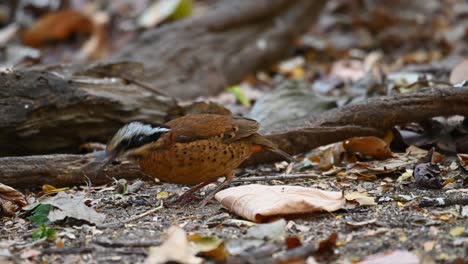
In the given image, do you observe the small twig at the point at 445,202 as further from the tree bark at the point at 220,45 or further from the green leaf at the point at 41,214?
the tree bark at the point at 220,45

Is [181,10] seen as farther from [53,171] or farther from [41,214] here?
[41,214]

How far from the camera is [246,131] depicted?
16.5ft

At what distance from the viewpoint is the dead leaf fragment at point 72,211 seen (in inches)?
168

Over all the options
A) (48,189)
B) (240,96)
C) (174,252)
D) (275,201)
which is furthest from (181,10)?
(174,252)

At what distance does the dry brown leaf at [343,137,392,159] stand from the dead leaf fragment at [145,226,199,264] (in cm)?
248

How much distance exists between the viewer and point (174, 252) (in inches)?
133

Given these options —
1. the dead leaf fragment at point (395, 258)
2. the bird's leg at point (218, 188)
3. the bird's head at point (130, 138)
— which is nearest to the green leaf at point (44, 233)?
the bird's head at point (130, 138)

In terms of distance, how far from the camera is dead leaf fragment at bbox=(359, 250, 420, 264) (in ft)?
10.8

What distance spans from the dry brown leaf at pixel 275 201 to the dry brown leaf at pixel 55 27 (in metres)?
6.60


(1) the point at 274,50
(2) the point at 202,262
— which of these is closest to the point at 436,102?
(2) the point at 202,262

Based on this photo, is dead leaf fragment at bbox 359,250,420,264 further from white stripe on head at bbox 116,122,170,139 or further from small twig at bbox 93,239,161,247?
white stripe on head at bbox 116,122,170,139

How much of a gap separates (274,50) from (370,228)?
610cm

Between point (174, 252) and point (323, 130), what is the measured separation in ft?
8.63

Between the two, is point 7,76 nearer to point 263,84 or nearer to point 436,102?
point 436,102
